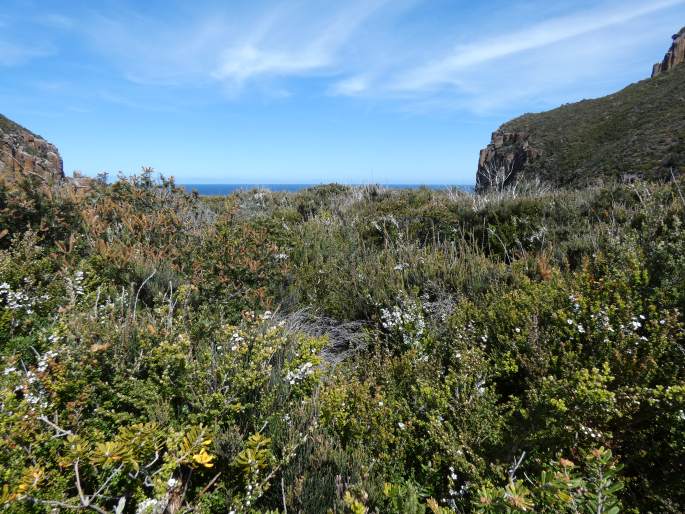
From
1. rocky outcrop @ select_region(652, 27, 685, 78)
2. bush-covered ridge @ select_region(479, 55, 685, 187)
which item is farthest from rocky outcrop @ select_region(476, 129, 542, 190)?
rocky outcrop @ select_region(652, 27, 685, 78)

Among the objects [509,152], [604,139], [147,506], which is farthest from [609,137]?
[147,506]

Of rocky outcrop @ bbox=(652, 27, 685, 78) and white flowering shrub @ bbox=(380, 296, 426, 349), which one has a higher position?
rocky outcrop @ bbox=(652, 27, 685, 78)

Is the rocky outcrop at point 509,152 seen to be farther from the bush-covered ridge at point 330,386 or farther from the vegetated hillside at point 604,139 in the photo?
the bush-covered ridge at point 330,386

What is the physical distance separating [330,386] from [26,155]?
6.79 metres

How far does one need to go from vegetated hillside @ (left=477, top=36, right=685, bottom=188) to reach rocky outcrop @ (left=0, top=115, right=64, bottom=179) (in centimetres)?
1945

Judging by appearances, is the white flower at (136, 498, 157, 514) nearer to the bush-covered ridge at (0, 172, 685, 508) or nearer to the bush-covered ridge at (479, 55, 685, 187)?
the bush-covered ridge at (0, 172, 685, 508)

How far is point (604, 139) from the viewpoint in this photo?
123 feet

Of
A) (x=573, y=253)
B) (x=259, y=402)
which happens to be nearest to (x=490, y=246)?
(x=573, y=253)

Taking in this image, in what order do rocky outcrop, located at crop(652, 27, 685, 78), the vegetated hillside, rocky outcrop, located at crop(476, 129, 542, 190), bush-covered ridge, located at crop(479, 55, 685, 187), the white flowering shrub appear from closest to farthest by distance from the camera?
the white flowering shrub, bush-covered ridge, located at crop(479, 55, 685, 187), the vegetated hillside, rocky outcrop, located at crop(476, 129, 542, 190), rocky outcrop, located at crop(652, 27, 685, 78)

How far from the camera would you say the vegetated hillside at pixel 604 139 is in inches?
1056

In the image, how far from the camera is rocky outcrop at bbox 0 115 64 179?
4891mm

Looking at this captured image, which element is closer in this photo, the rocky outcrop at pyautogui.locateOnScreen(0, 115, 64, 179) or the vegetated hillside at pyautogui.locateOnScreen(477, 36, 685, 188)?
the rocky outcrop at pyautogui.locateOnScreen(0, 115, 64, 179)

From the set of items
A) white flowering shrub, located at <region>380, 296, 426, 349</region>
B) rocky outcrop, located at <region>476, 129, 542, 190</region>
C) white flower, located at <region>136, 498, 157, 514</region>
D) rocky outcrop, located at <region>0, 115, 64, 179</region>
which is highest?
rocky outcrop, located at <region>476, 129, 542, 190</region>

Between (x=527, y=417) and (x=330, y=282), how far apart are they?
2.83 metres
